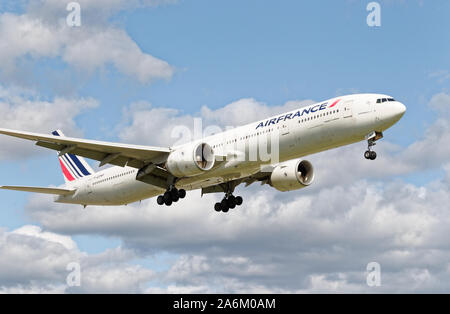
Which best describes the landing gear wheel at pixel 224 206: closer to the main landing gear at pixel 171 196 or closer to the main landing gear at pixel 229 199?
the main landing gear at pixel 229 199

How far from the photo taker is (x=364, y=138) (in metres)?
33.3

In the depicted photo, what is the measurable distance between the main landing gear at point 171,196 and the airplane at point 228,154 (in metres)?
0.01

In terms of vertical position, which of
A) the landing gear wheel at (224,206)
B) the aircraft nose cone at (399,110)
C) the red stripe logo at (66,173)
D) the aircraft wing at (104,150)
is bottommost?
the landing gear wheel at (224,206)

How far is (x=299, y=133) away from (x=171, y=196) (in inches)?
358

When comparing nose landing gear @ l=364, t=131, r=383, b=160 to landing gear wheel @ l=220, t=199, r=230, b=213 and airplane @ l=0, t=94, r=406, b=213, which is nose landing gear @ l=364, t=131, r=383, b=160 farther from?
landing gear wheel @ l=220, t=199, r=230, b=213

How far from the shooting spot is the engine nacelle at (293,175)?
41.2 m

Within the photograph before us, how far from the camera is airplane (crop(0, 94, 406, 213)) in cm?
3322

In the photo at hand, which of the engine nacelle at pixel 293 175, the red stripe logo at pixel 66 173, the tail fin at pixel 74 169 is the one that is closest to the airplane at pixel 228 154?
the engine nacelle at pixel 293 175

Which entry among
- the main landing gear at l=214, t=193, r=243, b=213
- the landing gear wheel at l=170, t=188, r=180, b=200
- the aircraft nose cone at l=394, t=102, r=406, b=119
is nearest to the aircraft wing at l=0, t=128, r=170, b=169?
the landing gear wheel at l=170, t=188, r=180, b=200

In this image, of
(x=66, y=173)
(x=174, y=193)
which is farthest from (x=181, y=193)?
(x=66, y=173)

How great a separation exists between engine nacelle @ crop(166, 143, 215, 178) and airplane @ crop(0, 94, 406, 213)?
0.06 metres

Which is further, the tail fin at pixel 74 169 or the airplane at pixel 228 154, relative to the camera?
the tail fin at pixel 74 169

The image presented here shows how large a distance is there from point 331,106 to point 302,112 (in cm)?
167
